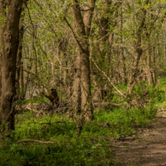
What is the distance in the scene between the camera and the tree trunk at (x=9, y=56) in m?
5.79

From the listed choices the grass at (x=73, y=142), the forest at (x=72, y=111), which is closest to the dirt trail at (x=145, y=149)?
the forest at (x=72, y=111)

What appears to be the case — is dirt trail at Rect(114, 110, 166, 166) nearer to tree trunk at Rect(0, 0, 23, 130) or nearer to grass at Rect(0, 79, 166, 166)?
grass at Rect(0, 79, 166, 166)

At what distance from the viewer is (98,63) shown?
9969mm

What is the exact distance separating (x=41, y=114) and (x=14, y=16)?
19.6ft

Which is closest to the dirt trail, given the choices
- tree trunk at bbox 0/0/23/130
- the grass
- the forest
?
the forest

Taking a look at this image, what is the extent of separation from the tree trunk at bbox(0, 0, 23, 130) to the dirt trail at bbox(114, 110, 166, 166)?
2.62 meters

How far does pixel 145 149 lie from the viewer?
6.21m

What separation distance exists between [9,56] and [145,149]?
3710mm

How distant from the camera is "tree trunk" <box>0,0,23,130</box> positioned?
5789 millimetres

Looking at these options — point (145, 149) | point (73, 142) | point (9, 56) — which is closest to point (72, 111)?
point (73, 142)

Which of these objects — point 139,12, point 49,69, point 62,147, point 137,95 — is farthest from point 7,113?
point 139,12

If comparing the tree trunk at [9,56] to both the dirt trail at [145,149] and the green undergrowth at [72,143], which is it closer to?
the green undergrowth at [72,143]

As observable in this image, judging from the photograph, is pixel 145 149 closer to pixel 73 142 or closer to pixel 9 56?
pixel 73 142

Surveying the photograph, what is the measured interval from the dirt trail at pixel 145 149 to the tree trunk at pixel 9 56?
8.59 feet
